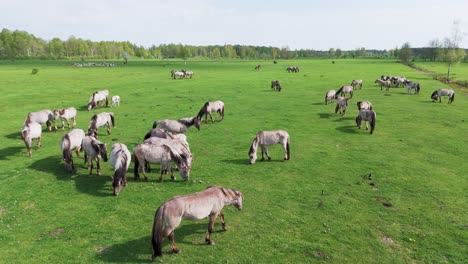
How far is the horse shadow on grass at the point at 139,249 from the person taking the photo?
909cm

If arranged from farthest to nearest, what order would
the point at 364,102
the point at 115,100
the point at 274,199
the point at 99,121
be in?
the point at 115,100, the point at 364,102, the point at 99,121, the point at 274,199

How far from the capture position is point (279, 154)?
1822 centimetres

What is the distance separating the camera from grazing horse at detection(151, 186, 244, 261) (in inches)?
341

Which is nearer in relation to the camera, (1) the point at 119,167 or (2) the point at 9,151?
(1) the point at 119,167

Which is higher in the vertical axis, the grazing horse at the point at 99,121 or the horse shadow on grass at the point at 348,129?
the grazing horse at the point at 99,121

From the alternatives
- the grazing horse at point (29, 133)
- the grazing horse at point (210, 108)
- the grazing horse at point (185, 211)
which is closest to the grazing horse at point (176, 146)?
the grazing horse at point (185, 211)

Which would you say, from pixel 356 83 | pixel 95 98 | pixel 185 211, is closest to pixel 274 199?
pixel 185 211

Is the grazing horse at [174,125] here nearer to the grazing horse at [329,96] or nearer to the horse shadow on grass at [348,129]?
the horse shadow on grass at [348,129]

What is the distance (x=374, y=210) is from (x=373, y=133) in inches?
478

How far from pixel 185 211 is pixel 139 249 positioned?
2007mm

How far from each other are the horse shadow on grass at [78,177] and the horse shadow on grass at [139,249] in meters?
3.87

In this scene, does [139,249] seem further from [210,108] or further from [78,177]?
[210,108]

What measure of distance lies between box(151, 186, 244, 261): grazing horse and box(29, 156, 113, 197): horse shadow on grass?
17.1 feet

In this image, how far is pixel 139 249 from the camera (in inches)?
375
